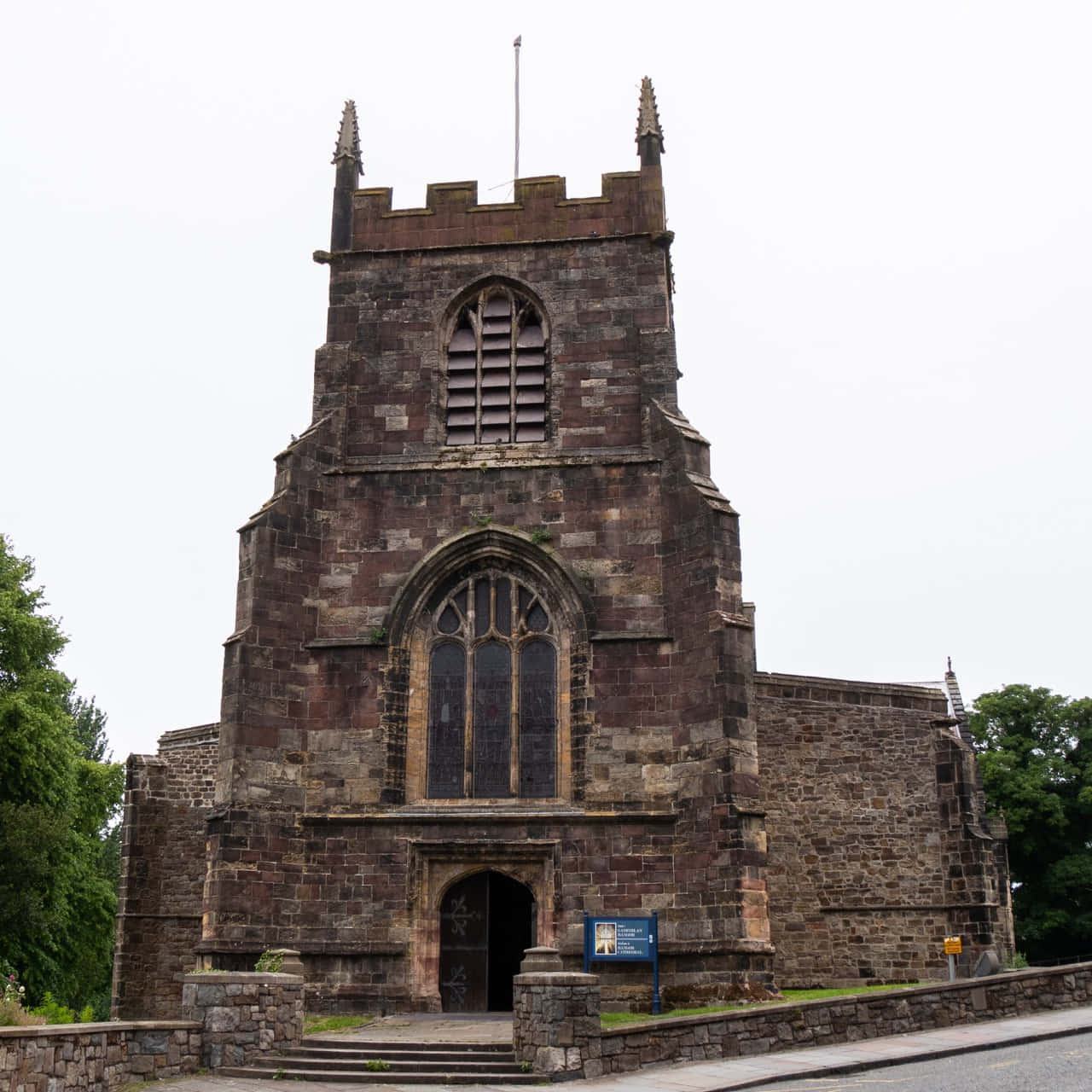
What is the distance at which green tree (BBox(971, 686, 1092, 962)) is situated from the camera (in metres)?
39.5

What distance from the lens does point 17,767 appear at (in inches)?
1070

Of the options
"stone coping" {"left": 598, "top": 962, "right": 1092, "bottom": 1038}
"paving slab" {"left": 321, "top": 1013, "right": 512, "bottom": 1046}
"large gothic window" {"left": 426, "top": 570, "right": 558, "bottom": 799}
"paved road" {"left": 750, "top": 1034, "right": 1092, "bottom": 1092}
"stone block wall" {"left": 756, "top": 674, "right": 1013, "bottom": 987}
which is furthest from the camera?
"stone block wall" {"left": 756, "top": 674, "right": 1013, "bottom": 987}

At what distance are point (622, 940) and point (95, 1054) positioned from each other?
711 centimetres

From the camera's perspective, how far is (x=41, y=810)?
87.6 feet

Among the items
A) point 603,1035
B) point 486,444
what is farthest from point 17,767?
point 603,1035

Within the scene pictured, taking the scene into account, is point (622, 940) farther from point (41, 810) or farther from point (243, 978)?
point (41, 810)

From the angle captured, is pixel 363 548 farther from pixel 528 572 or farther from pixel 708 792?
pixel 708 792

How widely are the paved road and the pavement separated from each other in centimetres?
15

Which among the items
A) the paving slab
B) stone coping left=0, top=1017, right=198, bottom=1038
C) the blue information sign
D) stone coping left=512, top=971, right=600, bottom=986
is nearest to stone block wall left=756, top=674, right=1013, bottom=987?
the blue information sign

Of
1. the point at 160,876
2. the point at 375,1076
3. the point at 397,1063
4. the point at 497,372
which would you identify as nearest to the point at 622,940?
the point at 397,1063

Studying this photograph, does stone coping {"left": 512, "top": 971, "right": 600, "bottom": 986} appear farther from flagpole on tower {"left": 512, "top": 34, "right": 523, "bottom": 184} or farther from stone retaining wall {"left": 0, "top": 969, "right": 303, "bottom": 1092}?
flagpole on tower {"left": 512, "top": 34, "right": 523, "bottom": 184}

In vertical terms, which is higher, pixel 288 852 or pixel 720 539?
pixel 720 539

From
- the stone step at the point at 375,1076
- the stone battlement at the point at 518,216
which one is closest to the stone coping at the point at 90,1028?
the stone step at the point at 375,1076

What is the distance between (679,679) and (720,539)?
2.10m
